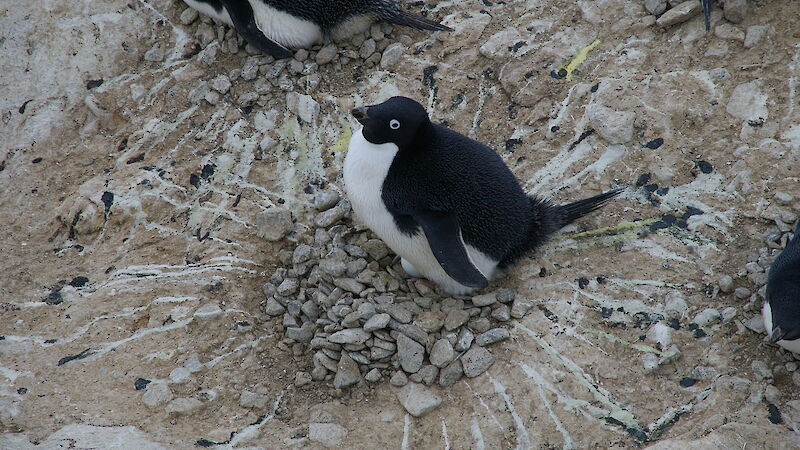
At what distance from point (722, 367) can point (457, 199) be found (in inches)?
48.0

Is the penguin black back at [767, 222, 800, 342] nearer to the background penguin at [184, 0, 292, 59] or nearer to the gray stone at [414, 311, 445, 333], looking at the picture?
the gray stone at [414, 311, 445, 333]

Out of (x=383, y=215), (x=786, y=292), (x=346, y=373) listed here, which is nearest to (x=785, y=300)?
(x=786, y=292)

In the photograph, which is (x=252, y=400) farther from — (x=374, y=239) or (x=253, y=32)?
(x=253, y=32)

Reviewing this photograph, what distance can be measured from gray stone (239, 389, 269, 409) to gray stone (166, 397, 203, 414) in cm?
17

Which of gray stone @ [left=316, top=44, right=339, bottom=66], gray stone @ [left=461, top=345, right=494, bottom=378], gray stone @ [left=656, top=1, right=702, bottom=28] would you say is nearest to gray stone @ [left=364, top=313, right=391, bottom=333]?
gray stone @ [left=461, top=345, right=494, bottom=378]

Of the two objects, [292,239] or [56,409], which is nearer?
[56,409]

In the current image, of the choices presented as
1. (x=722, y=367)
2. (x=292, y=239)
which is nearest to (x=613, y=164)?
(x=722, y=367)

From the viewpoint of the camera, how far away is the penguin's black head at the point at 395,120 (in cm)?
315

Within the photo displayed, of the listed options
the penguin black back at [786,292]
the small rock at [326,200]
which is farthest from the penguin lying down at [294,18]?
the penguin black back at [786,292]

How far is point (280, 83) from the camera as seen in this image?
13.9 feet

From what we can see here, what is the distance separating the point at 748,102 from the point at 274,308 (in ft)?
7.85

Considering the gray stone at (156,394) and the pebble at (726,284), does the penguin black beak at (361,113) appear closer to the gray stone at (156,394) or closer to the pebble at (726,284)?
the gray stone at (156,394)

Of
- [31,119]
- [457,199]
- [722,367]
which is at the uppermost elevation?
[31,119]

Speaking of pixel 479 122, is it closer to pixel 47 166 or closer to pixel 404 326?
pixel 404 326
